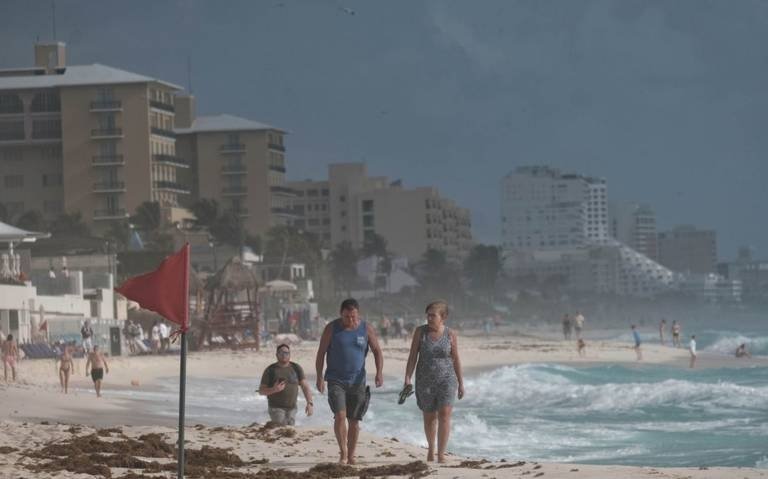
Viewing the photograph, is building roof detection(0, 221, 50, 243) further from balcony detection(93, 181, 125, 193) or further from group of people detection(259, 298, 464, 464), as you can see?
balcony detection(93, 181, 125, 193)

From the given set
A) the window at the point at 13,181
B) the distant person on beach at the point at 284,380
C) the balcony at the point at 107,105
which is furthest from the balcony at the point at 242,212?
the distant person on beach at the point at 284,380

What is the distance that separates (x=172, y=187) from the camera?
124875 mm

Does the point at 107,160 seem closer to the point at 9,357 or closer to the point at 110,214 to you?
the point at 110,214

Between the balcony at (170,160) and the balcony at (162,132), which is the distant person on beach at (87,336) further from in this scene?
the balcony at (170,160)

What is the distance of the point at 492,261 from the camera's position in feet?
614

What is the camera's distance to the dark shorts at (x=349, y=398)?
14.4 metres

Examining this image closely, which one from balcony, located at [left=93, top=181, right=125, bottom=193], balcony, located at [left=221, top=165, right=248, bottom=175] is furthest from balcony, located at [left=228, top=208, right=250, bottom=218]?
balcony, located at [left=93, top=181, right=125, bottom=193]

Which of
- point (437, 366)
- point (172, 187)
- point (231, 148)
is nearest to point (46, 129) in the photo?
point (172, 187)

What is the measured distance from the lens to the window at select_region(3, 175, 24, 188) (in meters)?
124

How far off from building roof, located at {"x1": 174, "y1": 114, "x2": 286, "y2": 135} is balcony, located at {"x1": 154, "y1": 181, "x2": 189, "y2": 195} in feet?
31.0

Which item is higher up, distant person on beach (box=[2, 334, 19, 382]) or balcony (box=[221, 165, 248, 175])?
balcony (box=[221, 165, 248, 175])

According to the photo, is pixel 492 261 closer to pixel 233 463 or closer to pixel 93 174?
pixel 93 174

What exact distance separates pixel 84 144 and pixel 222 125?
63.5 ft

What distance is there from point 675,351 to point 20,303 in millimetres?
33577
